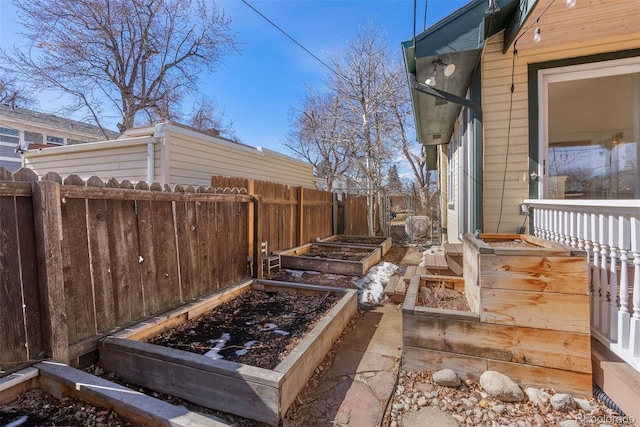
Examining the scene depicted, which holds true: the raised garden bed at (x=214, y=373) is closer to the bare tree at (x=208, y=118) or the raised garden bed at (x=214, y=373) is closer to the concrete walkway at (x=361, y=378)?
the concrete walkway at (x=361, y=378)

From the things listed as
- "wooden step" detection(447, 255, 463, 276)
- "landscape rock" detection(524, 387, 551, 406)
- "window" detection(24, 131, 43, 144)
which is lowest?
"landscape rock" detection(524, 387, 551, 406)

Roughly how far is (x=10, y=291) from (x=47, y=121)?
1719 cm

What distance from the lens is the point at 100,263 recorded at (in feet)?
8.36

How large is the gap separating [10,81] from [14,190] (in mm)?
15814

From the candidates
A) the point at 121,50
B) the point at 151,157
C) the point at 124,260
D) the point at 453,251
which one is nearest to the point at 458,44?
the point at 453,251

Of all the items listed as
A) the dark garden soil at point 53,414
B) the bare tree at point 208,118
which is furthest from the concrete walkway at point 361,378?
the bare tree at point 208,118

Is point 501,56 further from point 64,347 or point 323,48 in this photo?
point 323,48

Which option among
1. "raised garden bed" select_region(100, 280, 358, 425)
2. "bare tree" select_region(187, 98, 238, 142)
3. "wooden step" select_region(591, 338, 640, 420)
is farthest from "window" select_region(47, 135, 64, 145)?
"wooden step" select_region(591, 338, 640, 420)

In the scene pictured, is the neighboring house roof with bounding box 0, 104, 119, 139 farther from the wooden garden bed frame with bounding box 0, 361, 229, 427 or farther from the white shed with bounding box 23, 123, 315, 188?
the wooden garden bed frame with bounding box 0, 361, 229, 427

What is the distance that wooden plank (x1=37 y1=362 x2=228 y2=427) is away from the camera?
5.09ft

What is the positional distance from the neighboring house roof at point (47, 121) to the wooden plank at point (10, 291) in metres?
15.8

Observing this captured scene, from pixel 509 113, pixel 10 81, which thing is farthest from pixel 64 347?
pixel 10 81

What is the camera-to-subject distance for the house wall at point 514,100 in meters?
3.20

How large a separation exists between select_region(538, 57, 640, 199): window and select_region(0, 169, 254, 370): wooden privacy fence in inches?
174
